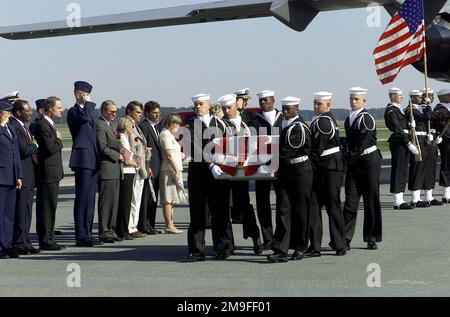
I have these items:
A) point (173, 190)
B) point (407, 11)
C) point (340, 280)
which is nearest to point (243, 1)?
point (407, 11)

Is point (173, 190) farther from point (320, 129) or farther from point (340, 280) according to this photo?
point (340, 280)

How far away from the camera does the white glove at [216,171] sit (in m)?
9.60

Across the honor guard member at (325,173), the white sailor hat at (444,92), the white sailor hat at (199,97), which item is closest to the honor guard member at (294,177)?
the honor guard member at (325,173)

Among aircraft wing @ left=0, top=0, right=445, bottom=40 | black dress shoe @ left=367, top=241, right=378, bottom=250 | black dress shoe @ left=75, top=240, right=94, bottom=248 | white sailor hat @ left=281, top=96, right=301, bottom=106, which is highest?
aircraft wing @ left=0, top=0, right=445, bottom=40

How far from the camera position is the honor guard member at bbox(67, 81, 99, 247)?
36.7 ft

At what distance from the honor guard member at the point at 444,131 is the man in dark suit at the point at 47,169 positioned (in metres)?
7.16

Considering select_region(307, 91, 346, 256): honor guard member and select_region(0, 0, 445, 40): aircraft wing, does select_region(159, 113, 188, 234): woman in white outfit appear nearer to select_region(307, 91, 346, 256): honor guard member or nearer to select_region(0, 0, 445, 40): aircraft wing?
select_region(307, 91, 346, 256): honor guard member

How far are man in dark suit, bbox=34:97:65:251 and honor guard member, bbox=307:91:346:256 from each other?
3.05m

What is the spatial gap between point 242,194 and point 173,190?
7.61 feet

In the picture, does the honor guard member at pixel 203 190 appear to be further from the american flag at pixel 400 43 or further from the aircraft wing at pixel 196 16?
the aircraft wing at pixel 196 16

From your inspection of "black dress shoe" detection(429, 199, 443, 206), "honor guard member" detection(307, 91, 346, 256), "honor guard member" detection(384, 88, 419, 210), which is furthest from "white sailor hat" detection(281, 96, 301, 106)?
"black dress shoe" detection(429, 199, 443, 206)

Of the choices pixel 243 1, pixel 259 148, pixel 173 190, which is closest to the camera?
pixel 259 148
